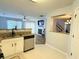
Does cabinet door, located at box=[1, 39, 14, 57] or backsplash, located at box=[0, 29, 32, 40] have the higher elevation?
backsplash, located at box=[0, 29, 32, 40]

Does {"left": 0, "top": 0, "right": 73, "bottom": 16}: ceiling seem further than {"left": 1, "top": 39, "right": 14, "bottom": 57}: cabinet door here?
Yes

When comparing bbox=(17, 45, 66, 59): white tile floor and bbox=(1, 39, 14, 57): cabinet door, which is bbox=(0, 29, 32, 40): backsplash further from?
bbox=(17, 45, 66, 59): white tile floor

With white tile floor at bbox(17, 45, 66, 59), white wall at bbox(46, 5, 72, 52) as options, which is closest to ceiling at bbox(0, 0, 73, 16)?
white wall at bbox(46, 5, 72, 52)

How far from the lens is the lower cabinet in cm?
330

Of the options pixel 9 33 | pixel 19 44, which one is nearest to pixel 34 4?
pixel 9 33

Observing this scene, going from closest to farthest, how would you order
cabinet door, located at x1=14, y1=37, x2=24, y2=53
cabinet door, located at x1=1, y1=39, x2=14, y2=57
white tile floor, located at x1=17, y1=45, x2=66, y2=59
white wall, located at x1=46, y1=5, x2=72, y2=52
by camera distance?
cabinet door, located at x1=1, y1=39, x2=14, y2=57 → white tile floor, located at x1=17, y1=45, x2=66, y2=59 → cabinet door, located at x1=14, y1=37, x2=24, y2=53 → white wall, located at x1=46, y1=5, x2=72, y2=52

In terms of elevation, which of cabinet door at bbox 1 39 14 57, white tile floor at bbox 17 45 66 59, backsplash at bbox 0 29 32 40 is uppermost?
backsplash at bbox 0 29 32 40

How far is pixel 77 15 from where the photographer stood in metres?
2.82

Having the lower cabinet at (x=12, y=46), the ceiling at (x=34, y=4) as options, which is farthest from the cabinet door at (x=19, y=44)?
the ceiling at (x=34, y=4)

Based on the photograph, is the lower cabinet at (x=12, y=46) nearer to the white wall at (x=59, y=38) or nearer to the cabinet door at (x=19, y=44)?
the cabinet door at (x=19, y=44)

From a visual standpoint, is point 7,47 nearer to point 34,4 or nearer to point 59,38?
point 34,4

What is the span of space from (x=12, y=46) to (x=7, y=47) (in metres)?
0.24

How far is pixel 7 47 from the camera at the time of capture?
11.1 feet

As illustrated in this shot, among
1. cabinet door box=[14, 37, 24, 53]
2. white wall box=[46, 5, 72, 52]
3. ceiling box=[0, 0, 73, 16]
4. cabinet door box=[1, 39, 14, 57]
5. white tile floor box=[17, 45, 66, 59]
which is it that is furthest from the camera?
white wall box=[46, 5, 72, 52]
